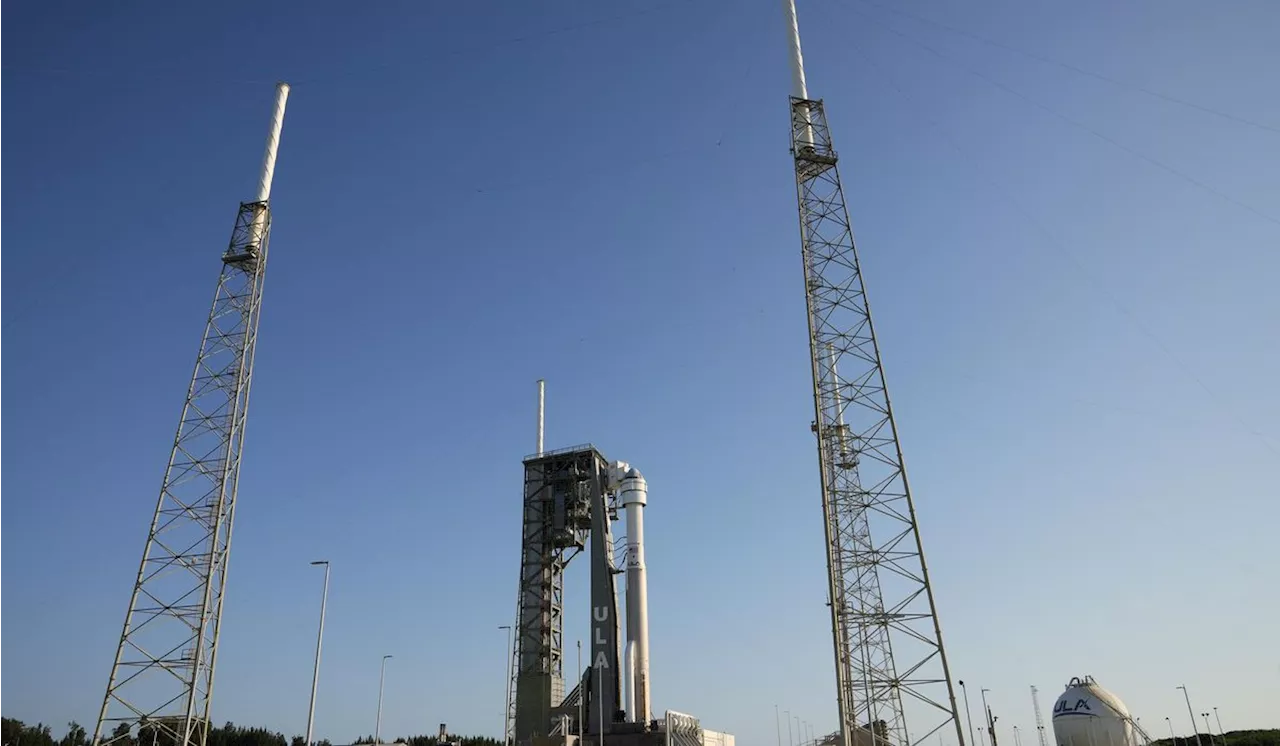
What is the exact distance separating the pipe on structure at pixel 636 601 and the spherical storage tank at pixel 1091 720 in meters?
40.1

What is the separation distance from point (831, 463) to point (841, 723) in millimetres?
17866

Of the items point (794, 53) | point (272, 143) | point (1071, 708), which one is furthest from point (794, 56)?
point (1071, 708)

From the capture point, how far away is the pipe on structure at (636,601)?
62.6m

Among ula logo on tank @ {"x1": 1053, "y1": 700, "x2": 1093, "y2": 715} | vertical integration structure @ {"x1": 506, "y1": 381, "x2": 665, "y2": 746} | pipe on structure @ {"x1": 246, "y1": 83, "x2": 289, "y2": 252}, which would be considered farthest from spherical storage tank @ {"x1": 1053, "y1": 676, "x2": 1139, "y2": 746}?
pipe on structure @ {"x1": 246, "y1": 83, "x2": 289, "y2": 252}

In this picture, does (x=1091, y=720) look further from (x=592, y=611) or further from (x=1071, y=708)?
(x=592, y=611)

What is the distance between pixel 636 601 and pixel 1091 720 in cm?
4259

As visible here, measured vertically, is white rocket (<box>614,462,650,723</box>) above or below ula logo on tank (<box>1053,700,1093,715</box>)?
above

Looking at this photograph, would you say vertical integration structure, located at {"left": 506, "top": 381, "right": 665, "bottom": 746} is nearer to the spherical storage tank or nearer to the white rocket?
the white rocket

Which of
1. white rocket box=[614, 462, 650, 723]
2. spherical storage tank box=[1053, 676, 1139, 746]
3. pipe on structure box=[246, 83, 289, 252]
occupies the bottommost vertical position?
spherical storage tank box=[1053, 676, 1139, 746]

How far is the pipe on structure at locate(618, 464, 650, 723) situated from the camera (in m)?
62.6

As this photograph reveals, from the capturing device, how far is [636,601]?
2542 inches

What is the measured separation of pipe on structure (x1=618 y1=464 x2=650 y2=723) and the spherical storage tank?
132 ft

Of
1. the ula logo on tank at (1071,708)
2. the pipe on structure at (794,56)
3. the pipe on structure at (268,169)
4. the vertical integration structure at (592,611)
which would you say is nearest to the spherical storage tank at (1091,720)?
the ula logo on tank at (1071,708)

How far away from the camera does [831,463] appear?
55.0m
